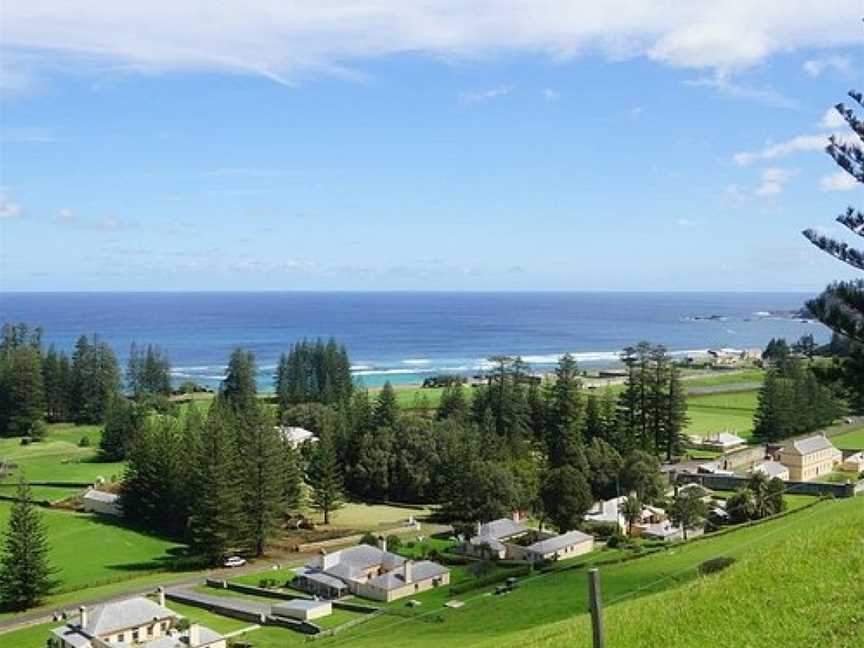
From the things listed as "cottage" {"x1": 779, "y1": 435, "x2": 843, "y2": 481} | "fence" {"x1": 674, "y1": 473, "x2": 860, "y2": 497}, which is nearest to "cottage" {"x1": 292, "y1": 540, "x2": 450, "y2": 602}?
"fence" {"x1": 674, "y1": 473, "x2": 860, "y2": 497}

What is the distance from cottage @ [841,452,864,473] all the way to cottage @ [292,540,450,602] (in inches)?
1000

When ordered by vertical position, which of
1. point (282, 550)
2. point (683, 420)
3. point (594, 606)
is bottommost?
point (282, 550)

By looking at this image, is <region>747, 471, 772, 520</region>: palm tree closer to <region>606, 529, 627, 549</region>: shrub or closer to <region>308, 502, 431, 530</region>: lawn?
<region>606, 529, 627, 549</region>: shrub

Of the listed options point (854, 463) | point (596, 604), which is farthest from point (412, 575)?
point (854, 463)

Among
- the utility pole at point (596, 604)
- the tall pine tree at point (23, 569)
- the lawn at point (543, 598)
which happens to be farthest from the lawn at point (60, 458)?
the utility pole at point (596, 604)

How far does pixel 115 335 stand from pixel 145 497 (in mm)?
128794

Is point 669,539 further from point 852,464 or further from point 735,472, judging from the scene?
point 852,464

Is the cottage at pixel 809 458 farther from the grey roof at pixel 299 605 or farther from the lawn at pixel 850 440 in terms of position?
the grey roof at pixel 299 605

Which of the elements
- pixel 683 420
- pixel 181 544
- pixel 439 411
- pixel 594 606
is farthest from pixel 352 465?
pixel 594 606

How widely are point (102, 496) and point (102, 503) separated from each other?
464 millimetres

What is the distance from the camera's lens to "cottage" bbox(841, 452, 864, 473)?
1805 inches

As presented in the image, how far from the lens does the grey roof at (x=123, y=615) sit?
81.6 feet

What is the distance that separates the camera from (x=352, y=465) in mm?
50500

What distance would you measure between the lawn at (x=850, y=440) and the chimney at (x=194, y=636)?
40.7 metres
